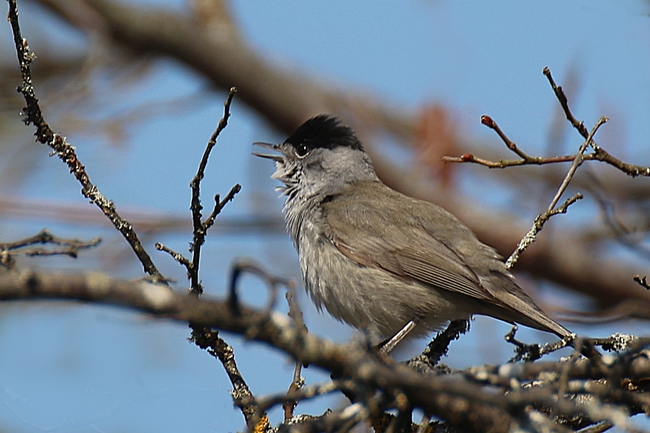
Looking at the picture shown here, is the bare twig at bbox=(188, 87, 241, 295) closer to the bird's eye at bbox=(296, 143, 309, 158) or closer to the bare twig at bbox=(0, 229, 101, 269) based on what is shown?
the bare twig at bbox=(0, 229, 101, 269)

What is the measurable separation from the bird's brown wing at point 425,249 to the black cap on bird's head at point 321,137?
0.72 m

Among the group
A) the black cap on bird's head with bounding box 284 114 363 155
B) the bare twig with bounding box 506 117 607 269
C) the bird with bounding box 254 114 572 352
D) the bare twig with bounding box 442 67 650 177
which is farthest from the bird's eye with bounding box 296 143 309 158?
the bare twig with bounding box 442 67 650 177

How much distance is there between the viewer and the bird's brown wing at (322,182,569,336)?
4.29m

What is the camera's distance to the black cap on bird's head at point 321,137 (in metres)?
5.88

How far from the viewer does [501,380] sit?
8.04 ft

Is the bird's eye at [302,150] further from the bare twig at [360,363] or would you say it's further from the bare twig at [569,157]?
the bare twig at [360,363]

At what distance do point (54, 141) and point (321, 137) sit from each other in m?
3.02

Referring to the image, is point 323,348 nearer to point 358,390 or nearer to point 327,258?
point 358,390

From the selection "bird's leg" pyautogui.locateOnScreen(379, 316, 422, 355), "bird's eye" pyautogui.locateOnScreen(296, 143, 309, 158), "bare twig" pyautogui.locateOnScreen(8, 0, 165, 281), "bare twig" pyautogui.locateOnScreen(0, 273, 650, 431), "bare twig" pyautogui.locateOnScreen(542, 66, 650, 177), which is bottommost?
"bare twig" pyautogui.locateOnScreen(0, 273, 650, 431)

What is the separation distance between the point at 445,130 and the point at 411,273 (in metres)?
4.13

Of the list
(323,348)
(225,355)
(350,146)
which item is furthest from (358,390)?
(350,146)

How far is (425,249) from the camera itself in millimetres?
4684

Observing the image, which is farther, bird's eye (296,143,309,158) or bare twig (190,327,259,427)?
bird's eye (296,143,309,158)

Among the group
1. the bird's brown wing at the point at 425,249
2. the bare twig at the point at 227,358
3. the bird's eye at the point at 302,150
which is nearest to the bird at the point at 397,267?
the bird's brown wing at the point at 425,249
